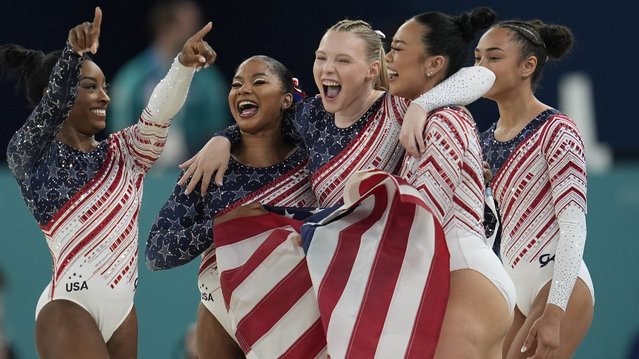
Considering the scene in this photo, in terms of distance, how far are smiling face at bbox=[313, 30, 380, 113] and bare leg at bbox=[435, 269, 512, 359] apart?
635mm

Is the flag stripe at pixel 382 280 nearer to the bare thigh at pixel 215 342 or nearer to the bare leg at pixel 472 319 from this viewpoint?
the bare leg at pixel 472 319

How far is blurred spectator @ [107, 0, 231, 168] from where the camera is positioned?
5.25m

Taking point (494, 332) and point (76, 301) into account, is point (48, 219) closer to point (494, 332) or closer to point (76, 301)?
point (76, 301)

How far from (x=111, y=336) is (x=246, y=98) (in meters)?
0.91

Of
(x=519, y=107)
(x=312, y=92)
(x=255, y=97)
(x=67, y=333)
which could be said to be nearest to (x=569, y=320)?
(x=519, y=107)

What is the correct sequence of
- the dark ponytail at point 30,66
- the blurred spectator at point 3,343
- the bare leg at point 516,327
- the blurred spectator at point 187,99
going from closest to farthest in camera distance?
1. the bare leg at point 516,327
2. the dark ponytail at point 30,66
3. the blurred spectator at point 3,343
4. the blurred spectator at point 187,99

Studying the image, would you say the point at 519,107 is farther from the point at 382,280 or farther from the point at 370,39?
the point at 382,280

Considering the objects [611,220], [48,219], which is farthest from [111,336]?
[611,220]

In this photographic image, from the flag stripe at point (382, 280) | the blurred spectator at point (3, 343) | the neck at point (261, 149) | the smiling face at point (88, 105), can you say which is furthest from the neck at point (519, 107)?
the blurred spectator at point (3, 343)

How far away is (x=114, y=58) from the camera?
19.5 ft

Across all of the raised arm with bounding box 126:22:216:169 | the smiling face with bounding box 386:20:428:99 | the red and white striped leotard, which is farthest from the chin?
the raised arm with bounding box 126:22:216:169

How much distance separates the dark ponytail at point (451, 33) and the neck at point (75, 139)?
120 centimetres

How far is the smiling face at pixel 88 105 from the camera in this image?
11.5ft

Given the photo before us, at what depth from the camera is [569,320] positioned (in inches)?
131
